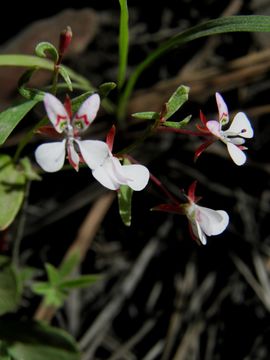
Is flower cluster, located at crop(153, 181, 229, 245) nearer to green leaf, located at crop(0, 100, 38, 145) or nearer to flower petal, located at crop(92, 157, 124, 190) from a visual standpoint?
flower petal, located at crop(92, 157, 124, 190)

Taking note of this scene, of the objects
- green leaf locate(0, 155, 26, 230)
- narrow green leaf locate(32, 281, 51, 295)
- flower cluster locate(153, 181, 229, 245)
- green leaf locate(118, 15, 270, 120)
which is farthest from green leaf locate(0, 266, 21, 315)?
green leaf locate(118, 15, 270, 120)

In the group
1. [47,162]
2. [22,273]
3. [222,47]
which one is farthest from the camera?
[222,47]

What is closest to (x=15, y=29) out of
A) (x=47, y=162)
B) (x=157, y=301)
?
(x=157, y=301)

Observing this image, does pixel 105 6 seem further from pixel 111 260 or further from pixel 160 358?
pixel 160 358

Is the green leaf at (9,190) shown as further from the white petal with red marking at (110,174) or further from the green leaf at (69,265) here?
the white petal with red marking at (110,174)

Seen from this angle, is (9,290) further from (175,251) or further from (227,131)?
(227,131)

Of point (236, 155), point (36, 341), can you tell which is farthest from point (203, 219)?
point (36, 341)

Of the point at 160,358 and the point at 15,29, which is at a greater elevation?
the point at 15,29
